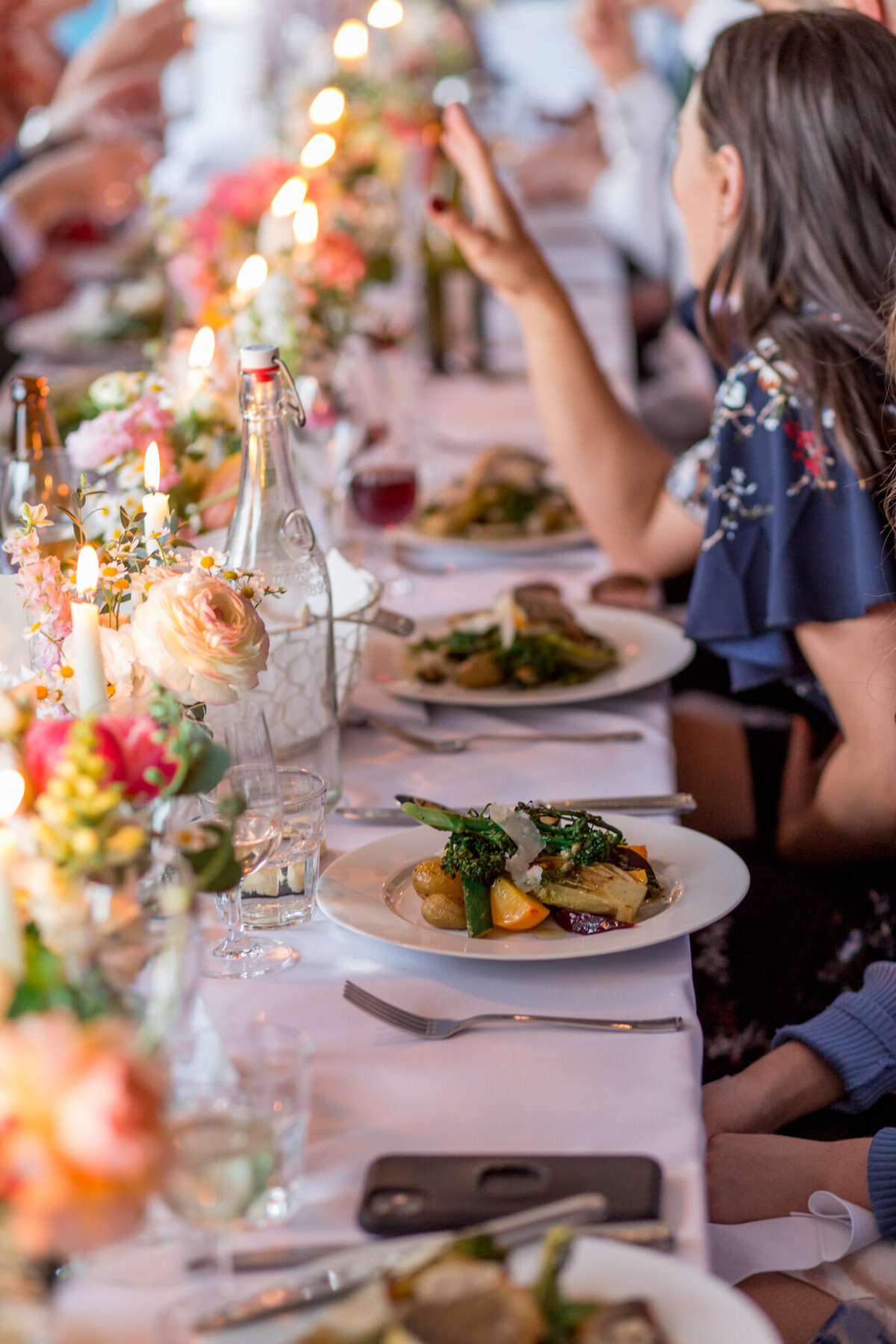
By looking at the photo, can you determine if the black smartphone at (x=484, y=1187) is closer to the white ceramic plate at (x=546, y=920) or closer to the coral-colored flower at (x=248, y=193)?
the white ceramic plate at (x=546, y=920)

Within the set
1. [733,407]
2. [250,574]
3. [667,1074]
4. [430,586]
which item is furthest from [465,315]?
[667,1074]

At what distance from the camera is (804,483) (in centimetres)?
152

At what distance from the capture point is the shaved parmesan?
3.34 ft

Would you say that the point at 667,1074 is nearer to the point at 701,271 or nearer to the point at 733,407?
the point at 733,407

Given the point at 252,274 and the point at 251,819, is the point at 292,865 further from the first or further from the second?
the point at 252,274

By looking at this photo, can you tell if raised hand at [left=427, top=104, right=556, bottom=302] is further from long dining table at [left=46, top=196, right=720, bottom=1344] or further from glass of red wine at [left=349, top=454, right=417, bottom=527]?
long dining table at [left=46, top=196, right=720, bottom=1344]

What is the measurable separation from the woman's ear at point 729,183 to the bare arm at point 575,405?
321mm

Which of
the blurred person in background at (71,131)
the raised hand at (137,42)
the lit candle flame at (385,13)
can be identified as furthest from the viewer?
the raised hand at (137,42)

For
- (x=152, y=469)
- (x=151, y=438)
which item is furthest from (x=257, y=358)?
(x=151, y=438)

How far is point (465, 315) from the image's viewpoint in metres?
3.14

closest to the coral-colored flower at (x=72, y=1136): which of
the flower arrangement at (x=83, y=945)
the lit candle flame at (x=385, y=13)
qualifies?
the flower arrangement at (x=83, y=945)

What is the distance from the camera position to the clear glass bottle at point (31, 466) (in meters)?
1.56

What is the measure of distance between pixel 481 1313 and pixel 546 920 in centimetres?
46

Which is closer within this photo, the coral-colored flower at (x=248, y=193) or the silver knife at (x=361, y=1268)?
the silver knife at (x=361, y=1268)
